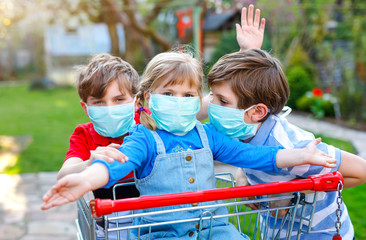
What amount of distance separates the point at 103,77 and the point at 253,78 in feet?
2.64

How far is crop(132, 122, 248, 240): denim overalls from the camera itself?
70.4 inches

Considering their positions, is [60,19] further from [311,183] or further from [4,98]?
[311,183]

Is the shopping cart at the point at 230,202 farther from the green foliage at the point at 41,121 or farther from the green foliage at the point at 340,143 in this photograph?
the green foliage at the point at 340,143

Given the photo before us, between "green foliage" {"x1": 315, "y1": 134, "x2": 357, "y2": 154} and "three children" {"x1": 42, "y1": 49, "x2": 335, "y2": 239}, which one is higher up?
"three children" {"x1": 42, "y1": 49, "x2": 335, "y2": 239}

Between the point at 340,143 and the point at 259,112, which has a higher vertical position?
the point at 259,112

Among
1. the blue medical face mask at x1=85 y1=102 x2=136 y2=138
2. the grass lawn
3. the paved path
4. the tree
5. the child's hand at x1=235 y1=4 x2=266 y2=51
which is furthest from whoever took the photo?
the tree

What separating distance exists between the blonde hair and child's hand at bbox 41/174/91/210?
50cm

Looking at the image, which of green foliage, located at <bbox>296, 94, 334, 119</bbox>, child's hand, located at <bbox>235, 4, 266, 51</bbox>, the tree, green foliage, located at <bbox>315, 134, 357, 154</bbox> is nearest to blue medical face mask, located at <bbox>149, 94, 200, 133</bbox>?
child's hand, located at <bbox>235, 4, 266, 51</bbox>

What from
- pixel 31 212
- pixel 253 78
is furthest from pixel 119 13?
pixel 253 78

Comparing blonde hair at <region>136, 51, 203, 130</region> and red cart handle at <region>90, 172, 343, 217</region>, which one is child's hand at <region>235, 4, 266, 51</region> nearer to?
blonde hair at <region>136, 51, 203, 130</region>

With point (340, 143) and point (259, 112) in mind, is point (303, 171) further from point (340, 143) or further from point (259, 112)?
point (340, 143)

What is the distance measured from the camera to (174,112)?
74.3 inches

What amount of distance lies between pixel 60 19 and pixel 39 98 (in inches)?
142

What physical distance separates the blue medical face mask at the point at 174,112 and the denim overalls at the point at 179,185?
8 centimetres
